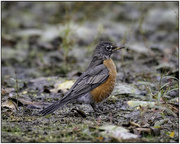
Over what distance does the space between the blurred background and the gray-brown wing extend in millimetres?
1221

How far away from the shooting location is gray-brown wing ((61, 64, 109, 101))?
5011 mm

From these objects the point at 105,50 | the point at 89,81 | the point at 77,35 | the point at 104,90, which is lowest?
the point at 104,90

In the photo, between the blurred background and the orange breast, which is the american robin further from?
the blurred background

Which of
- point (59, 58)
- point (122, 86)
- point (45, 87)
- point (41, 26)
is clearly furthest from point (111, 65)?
point (41, 26)

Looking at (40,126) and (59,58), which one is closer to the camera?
(40,126)

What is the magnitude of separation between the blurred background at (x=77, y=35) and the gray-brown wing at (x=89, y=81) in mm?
1221

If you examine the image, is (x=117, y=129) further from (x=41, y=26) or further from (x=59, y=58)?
(x=41, y=26)

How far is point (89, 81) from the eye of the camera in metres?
5.25

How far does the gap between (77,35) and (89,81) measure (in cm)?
539

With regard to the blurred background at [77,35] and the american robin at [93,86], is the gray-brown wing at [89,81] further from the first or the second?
the blurred background at [77,35]

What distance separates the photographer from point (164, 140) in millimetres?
3865

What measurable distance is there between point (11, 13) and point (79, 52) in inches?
205

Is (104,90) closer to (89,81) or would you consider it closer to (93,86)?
(93,86)

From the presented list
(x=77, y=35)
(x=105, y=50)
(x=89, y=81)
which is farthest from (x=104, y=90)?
(x=77, y=35)
